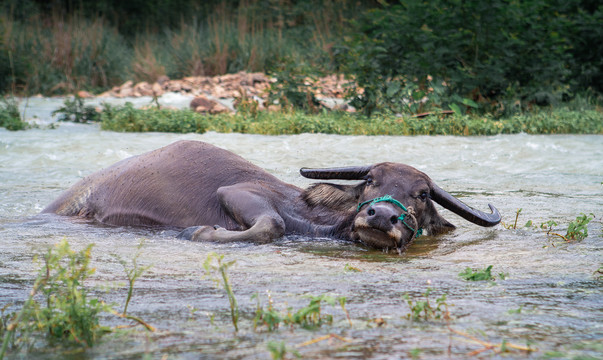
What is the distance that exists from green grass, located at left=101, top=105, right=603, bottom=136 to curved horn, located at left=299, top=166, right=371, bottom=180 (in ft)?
16.4

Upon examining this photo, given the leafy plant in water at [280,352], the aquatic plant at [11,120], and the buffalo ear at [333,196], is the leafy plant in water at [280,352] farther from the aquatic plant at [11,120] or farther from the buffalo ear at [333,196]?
the aquatic plant at [11,120]

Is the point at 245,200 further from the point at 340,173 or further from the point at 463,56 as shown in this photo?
the point at 463,56

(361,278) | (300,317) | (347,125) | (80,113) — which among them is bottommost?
(80,113)

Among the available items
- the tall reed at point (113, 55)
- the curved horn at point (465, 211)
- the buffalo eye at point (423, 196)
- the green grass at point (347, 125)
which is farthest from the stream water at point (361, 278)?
the tall reed at point (113, 55)

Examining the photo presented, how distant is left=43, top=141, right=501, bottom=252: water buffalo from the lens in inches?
185

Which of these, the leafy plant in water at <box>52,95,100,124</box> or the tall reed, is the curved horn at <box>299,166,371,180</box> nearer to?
the leafy plant in water at <box>52,95,100,124</box>

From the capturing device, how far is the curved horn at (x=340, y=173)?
5.12 m

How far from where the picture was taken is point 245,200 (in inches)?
194

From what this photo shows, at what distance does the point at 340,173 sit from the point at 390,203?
2.18ft

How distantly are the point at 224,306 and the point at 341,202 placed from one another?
259 centimetres

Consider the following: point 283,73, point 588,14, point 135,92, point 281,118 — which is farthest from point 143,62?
point 588,14

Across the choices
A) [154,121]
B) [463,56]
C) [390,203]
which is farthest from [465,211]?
[463,56]

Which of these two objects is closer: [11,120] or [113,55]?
[11,120]

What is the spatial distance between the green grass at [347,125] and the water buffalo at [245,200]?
15.5ft
